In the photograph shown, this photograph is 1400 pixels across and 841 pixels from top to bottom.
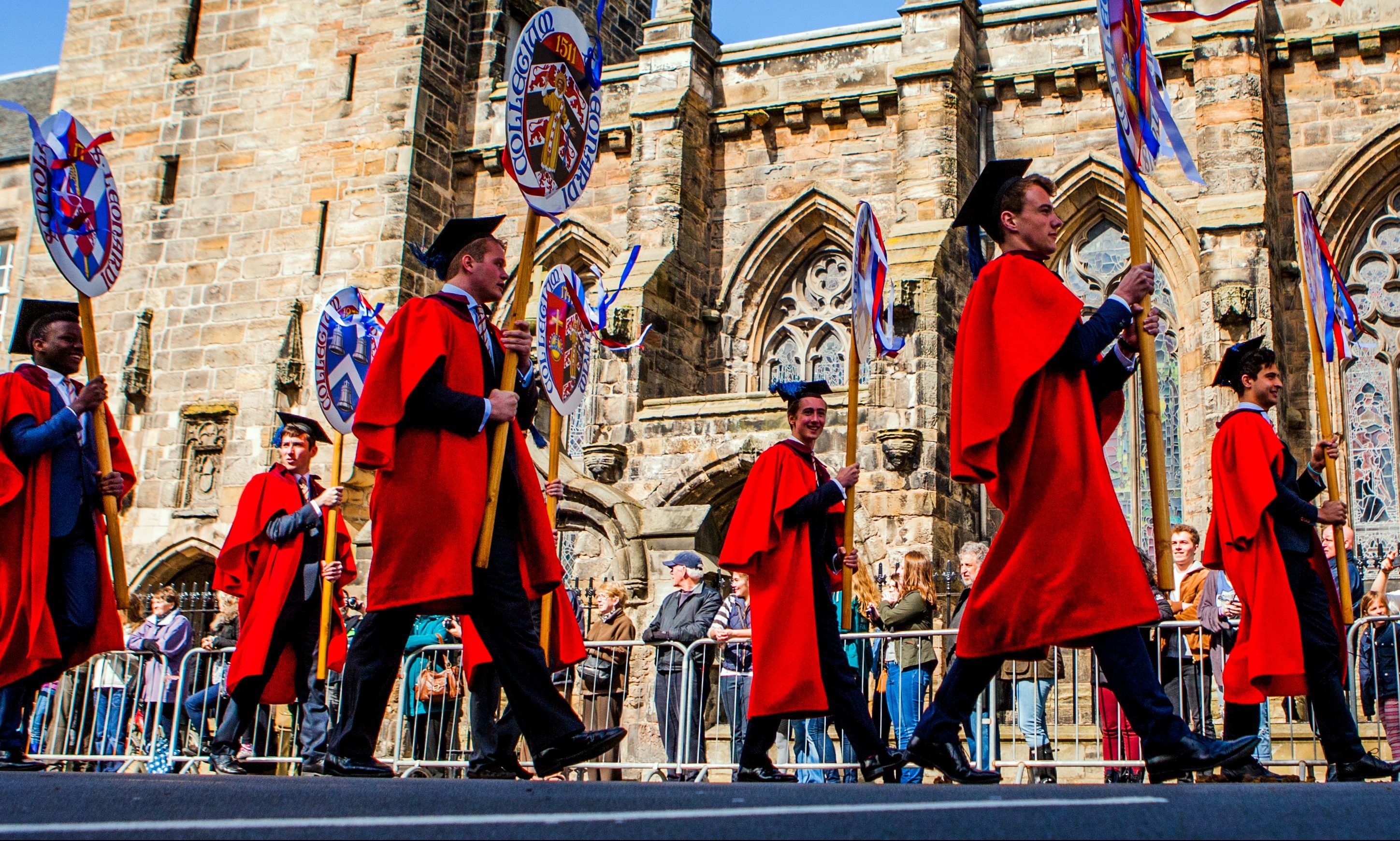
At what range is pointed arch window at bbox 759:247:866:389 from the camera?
59.1ft

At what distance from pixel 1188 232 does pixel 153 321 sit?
13.2 metres

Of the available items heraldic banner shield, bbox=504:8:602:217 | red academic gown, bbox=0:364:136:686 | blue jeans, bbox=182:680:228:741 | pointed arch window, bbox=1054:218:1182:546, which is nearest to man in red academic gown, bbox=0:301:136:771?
red academic gown, bbox=0:364:136:686

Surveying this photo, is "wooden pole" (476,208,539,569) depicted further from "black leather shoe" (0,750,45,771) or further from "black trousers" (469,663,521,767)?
"black leather shoe" (0,750,45,771)

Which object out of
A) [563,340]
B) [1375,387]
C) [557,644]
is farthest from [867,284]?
[1375,387]

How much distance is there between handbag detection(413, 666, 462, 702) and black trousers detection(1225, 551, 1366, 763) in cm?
482

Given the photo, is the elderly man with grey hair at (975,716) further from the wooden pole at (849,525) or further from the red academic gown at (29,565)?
the red academic gown at (29,565)

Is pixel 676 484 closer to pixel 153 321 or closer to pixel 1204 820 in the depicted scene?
pixel 153 321

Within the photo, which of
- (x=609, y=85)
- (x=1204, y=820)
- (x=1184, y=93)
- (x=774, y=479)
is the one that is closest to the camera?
(x=1204, y=820)

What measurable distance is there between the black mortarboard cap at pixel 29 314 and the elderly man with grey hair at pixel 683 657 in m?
3.72

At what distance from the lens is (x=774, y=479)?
7.07 meters

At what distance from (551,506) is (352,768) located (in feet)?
10.7

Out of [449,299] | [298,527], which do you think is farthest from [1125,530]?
[298,527]

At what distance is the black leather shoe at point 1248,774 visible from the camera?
6.14 m

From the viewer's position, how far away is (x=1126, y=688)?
4727 millimetres
